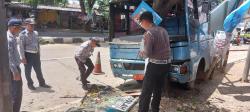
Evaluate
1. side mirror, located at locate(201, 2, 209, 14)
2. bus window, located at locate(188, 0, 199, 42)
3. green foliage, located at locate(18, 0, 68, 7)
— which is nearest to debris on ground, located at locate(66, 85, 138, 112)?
bus window, located at locate(188, 0, 199, 42)

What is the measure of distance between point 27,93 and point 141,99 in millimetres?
3429

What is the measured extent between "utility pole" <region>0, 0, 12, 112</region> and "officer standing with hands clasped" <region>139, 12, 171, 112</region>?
8.92ft

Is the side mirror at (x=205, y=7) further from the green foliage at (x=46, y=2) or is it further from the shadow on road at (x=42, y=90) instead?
the green foliage at (x=46, y=2)

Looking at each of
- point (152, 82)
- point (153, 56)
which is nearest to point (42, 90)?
point (152, 82)

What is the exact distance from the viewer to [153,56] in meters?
→ 5.78

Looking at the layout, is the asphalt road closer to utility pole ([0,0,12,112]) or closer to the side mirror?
the side mirror

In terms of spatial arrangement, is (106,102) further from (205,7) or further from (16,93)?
(205,7)

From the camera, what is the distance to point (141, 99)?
235 inches

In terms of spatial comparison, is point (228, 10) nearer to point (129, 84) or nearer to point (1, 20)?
point (129, 84)

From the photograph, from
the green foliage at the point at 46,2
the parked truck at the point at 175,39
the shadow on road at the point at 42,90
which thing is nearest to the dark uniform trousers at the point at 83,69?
the parked truck at the point at 175,39

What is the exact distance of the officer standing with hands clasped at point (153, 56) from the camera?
571 cm

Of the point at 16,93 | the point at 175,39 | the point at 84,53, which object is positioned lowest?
the point at 16,93

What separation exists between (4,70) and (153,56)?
2.88 meters

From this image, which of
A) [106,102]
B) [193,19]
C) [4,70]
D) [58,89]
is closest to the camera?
[4,70]
